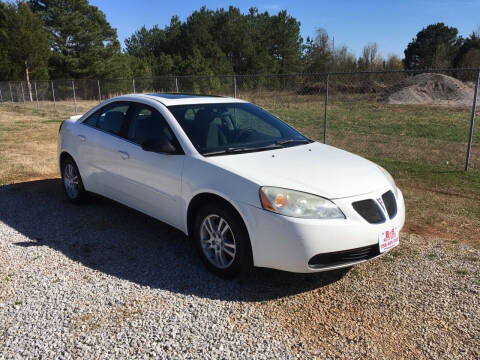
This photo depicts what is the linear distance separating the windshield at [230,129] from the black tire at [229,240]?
601 mm

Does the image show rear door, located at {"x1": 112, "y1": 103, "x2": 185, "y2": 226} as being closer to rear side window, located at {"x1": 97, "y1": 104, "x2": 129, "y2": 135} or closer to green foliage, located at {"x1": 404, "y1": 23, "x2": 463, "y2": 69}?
rear side window, located at {"x1": 97, "y1": 104, "x2": 129, "y2": 135}

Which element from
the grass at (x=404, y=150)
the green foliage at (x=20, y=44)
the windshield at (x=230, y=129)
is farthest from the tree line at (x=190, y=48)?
the windshield at (x=230, y=129)

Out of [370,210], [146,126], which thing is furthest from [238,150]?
[370,210]

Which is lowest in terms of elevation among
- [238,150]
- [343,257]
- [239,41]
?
[343,257]

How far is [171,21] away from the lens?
66.3 metres

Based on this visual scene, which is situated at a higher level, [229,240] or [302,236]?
[302,236]

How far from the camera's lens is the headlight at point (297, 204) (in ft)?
10.7

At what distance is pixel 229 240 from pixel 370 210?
120 centimetres

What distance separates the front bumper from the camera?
10.5 feet

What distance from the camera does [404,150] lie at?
10.7 m

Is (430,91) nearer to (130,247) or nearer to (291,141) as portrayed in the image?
(291,141)

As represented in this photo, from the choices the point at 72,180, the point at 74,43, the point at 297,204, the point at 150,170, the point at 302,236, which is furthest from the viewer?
the point at 74,43

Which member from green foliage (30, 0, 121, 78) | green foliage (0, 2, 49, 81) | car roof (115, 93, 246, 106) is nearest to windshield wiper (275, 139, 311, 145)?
car roof (115, 93, 246, 106)

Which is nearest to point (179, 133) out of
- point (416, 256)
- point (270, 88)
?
point (416, 256)
